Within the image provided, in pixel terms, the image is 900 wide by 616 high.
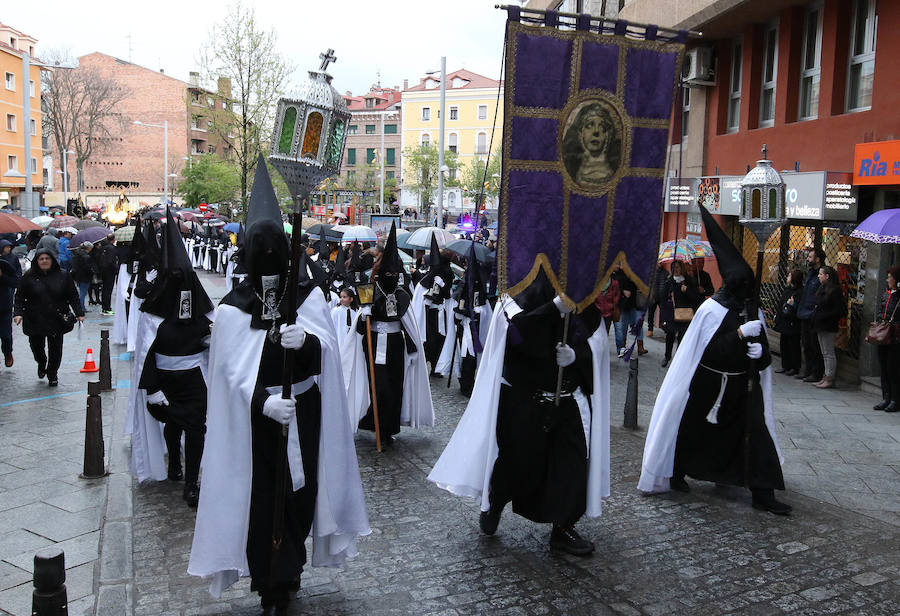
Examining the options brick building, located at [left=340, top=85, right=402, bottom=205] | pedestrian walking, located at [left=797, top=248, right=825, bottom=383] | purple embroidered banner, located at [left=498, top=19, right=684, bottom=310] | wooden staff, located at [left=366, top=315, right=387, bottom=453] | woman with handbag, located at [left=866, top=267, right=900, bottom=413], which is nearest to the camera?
purple embroidered banner, located at [left=498, top=19, right=684, bottom=310]

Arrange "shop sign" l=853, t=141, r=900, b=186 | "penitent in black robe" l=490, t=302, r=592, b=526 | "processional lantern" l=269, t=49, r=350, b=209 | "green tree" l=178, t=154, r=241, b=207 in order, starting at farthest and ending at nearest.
A: "green tree" l=178, t=154, r=241, b=207
"shop sign" l=853, t=141, r=900, b=186
"penitent in black robe" l=490, t=302, r=592, b=526
"processional lantern" l=269, t=49, r=350, b=209

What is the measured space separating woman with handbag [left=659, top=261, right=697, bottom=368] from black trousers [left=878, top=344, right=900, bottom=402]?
2.82 meters

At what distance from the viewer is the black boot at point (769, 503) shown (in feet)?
21.9

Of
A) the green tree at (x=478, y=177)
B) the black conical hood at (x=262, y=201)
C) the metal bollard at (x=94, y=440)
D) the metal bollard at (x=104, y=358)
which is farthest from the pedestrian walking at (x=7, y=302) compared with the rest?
the green tree at (x=478, y=177)

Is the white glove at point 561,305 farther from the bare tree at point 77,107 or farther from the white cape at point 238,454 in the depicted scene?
the bare tree at point 77,107

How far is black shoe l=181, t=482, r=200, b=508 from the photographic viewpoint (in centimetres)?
673

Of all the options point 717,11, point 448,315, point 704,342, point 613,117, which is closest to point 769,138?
point 717,11

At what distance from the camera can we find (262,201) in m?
4.80

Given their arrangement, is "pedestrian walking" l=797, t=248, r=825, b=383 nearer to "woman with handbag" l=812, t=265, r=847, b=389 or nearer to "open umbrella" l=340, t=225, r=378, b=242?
"woman with handbag" l=812, t=265, r=847, b=389

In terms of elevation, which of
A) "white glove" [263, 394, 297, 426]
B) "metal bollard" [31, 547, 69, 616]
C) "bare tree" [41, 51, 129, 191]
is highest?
"bare tree" [41, 51, 129, 191]

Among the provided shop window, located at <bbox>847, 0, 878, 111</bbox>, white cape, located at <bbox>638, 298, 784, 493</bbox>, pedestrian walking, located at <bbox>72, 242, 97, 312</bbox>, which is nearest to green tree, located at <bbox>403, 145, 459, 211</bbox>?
pedestrian walking, located at <bbox>72, 242, 97, 312</bbox>

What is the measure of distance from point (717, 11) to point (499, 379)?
11352 mm

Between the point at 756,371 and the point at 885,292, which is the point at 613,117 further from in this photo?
the point at 885,292

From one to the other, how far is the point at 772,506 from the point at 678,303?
6.99 metres
